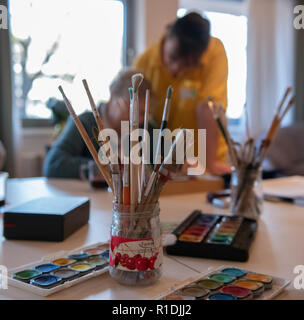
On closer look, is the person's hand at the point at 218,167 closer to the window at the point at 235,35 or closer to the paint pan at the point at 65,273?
the paint pan at the point at 65,273

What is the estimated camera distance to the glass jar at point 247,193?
90cm

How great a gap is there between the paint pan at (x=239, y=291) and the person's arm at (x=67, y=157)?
3.36 feet

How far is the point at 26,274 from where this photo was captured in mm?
534

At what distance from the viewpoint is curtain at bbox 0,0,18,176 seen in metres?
2.37

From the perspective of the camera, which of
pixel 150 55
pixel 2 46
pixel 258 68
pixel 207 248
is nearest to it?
pixel 207 248

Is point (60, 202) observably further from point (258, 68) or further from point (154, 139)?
point (258, 68)

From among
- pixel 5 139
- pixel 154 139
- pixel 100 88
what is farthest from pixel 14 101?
pixel 154 139

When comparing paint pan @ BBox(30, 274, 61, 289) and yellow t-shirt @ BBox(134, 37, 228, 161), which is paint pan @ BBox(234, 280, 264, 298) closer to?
paint pan @ BBox(30, 274, 61, 289)

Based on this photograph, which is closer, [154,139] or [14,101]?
[154,139]

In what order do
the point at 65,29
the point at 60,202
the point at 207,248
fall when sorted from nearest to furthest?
the point at 207,248, the point at 60,202, the point at 65,29

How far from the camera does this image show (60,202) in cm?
79

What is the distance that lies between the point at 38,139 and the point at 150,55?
3.33 feet

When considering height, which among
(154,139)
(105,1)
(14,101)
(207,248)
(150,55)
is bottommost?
(207,248)

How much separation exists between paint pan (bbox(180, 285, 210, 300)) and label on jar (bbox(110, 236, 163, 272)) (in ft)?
0.19
